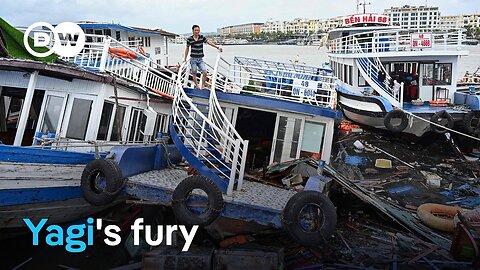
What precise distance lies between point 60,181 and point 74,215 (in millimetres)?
1208

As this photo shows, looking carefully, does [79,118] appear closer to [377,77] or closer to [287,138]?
[287,138]

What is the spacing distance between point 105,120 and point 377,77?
10.5 metres

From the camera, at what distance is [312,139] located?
9078 mm

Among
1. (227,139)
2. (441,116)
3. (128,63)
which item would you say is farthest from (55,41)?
(441,116)

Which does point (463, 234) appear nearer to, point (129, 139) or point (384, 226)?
point (384, 226)

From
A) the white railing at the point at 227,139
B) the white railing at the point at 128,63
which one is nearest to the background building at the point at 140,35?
the white railing at the point at 128,63

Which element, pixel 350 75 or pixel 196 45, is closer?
pixel 196 45

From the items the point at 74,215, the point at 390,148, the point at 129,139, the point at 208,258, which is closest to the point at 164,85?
the point at 129,139

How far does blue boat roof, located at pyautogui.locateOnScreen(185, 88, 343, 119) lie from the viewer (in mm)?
8789

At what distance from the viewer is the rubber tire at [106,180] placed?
7.34m

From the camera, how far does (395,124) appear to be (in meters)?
14.0

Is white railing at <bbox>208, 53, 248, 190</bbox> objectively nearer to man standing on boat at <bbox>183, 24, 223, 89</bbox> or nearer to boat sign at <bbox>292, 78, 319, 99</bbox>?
man standing on boat at <bbox>183, 24, 223, 89</bbox>

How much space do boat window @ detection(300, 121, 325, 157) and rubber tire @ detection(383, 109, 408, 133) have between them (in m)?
5.50

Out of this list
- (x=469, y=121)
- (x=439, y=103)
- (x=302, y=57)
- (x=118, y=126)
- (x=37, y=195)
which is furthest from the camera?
(x=302, y=57)
